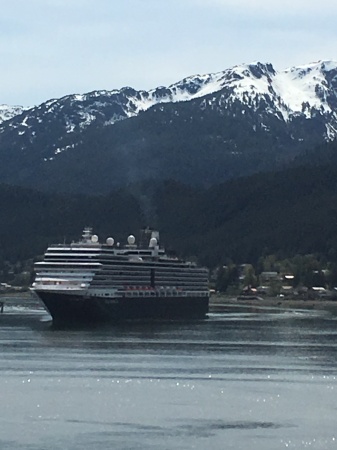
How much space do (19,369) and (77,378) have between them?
5650mm

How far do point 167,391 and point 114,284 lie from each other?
208 ft

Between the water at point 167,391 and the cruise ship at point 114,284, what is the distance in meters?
14.0

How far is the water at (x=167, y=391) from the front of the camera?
6081 cm

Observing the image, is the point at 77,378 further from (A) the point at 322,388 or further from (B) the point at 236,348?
(B) the point at 236,348

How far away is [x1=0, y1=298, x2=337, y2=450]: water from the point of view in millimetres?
60812

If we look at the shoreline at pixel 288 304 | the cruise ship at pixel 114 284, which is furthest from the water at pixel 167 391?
the shoreline at pixel 288 304

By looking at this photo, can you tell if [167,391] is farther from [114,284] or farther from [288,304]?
[288,304]

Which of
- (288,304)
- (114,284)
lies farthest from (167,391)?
(288,304)

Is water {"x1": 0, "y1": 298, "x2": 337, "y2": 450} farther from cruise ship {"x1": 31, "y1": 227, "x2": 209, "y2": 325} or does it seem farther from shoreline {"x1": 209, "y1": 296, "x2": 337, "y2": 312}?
shoreline {"x1": 209, "y1": 296, "x2": 337, "y2": 312}

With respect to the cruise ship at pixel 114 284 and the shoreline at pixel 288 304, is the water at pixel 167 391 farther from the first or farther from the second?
the shoreline at pixel 288 304

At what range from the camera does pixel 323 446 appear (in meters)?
59.3

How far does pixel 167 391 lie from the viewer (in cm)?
7400

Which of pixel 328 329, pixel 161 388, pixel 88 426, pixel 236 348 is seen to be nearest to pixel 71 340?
pixel 236 348

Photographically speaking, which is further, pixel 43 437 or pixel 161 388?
pixel 161 388
